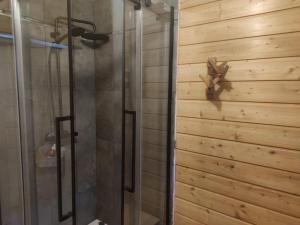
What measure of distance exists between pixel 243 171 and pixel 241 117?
346mm

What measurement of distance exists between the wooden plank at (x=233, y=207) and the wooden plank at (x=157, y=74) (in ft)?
2.75

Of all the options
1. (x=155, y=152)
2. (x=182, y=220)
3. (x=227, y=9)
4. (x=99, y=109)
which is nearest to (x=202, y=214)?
(x=182, y=220)

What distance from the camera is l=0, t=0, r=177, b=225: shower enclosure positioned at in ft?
4.99

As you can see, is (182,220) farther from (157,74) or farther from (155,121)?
(157,74)

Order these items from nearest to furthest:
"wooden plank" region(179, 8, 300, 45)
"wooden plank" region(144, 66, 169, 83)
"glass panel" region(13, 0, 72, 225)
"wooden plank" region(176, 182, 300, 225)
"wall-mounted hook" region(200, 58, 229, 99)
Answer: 1. "wooden plank" region(179, 8, 300, 45)
2. "wooden plank" region(176, 182, 300, 225)
3. "wall-mounted hook" region(200, 58, 229, 99)
4. "glass panel" region(13, 0, 72, 225)
5. "wooden plank" region(144, 66, 169, 83)

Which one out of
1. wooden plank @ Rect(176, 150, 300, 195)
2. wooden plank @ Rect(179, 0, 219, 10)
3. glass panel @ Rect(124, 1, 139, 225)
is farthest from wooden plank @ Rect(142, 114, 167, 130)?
wooden plank @ Rect(179, 0, 219, 10)

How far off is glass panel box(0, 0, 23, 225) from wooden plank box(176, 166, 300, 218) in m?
1.19

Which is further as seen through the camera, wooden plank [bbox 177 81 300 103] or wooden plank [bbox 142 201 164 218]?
wooden plank [bbox 142 201 164 218]

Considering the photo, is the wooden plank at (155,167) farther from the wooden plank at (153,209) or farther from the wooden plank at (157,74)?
the wooden plank at (157,74)

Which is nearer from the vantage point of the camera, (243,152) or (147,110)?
(243,152)

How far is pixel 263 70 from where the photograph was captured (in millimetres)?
1314

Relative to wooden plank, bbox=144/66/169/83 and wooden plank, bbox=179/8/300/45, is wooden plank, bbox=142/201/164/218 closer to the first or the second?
wooden plank, bbox=144/66/169/83

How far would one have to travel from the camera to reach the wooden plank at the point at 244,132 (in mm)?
1254

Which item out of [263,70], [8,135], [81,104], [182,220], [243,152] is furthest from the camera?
[81,104]
